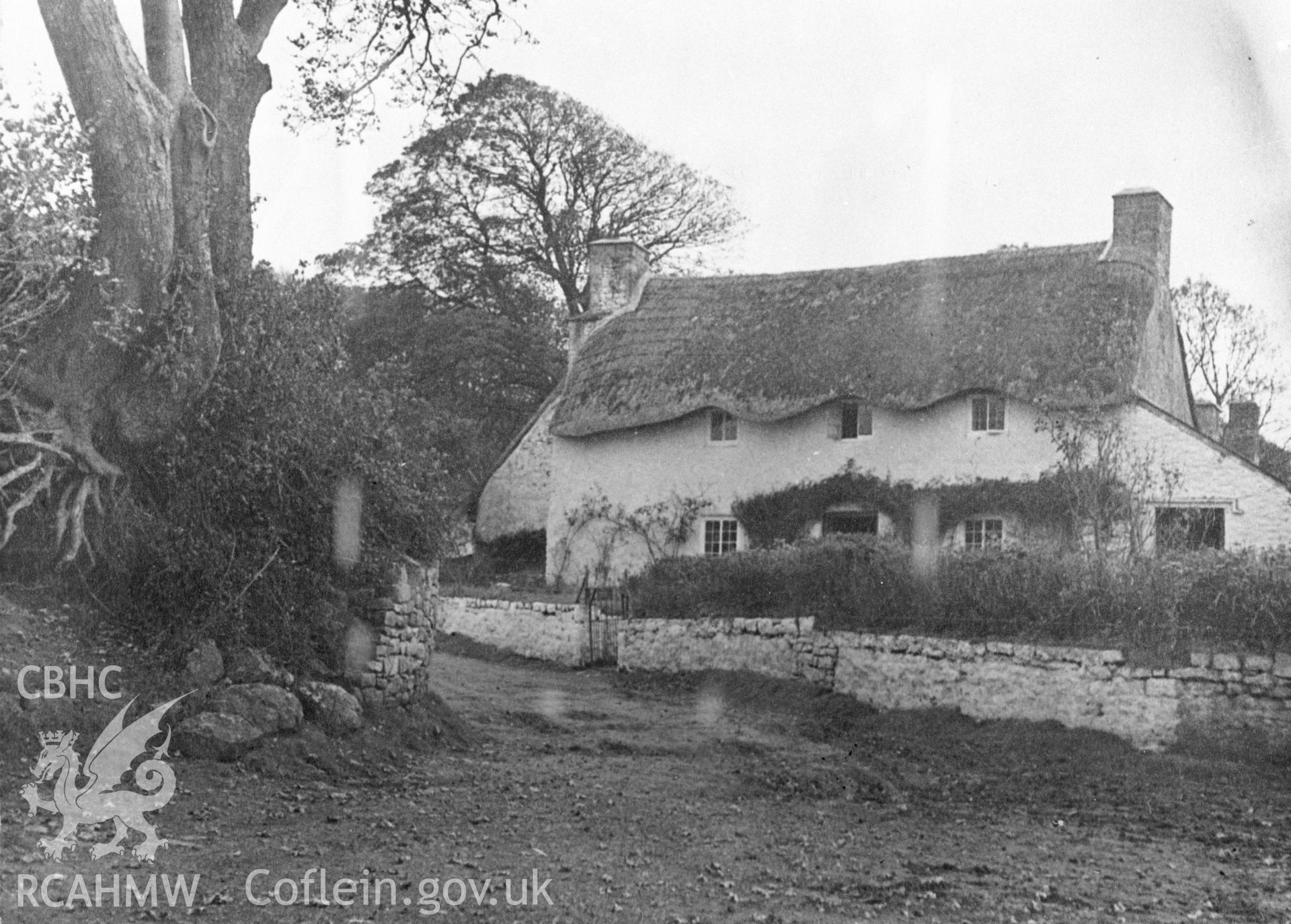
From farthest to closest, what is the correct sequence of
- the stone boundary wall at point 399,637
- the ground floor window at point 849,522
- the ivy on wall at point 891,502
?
the ground floor window at point 849,522, the ivy on wall at point 891,502, the stone boundary wall at point 399,637

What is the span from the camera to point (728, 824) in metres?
9.79

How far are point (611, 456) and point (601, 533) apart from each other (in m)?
1.63

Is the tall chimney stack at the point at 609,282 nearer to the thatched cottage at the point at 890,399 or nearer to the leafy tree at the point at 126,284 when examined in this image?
the thatched cottage at the point at 890,399

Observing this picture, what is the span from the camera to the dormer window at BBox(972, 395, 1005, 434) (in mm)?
24625

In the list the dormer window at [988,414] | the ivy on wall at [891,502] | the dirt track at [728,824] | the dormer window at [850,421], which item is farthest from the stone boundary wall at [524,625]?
the dormer window at [988,414]

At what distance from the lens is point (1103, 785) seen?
12.1 m

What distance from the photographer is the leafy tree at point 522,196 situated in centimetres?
3600

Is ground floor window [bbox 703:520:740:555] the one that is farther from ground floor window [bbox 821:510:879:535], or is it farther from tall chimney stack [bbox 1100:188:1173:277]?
tall chimney stack [bbox 1100:188:1173:277]

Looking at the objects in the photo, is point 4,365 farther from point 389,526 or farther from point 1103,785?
point 1103,785

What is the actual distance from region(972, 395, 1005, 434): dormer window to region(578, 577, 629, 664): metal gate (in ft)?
25.5

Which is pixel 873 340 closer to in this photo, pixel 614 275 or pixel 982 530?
pixel 982 530

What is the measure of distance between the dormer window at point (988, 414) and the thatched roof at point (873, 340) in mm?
680

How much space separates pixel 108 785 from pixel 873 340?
Answer: 1962 centimetres

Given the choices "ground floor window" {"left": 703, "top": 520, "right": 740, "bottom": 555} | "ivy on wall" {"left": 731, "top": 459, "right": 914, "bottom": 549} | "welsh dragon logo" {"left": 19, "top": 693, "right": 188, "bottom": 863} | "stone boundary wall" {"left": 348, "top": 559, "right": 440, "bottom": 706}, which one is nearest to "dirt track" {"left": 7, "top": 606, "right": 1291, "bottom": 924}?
"welsh dragon logo" {"left": 19, "top": 693, "right": 188, "bottom": 863}
